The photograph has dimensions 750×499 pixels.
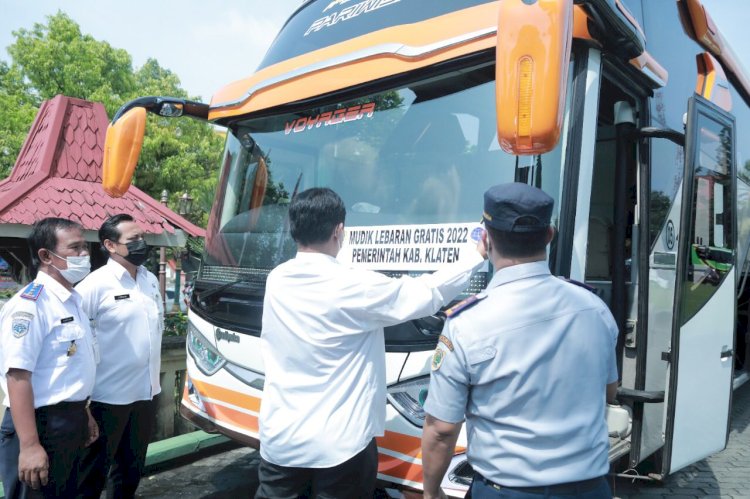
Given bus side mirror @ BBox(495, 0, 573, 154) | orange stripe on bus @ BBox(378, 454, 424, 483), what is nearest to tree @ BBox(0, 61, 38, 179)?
orange stripe on bus @ BBox(378, 454, 424, 483)

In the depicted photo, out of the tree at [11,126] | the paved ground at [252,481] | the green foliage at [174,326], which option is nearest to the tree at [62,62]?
the tree at [11,126]

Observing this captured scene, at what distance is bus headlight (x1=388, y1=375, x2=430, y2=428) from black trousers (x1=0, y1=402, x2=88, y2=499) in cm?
147

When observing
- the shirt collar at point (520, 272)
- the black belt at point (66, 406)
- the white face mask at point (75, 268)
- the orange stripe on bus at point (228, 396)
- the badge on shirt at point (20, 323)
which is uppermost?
the shirt collar at point (520, 272)

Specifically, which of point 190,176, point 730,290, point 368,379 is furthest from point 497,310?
point 190,176

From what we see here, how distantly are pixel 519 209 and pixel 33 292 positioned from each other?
216 cm

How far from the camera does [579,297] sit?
1774 mm

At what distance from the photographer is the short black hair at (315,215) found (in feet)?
7.34

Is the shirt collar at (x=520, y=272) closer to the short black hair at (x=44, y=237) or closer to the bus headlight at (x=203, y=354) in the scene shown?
the bus headlight at (x=203, y=354)

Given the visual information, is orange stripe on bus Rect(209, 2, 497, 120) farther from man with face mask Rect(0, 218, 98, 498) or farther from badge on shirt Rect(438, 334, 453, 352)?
badge on shirt Rect(438, 334, 453, 352)

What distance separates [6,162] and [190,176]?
19.5 ft

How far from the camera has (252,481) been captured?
4.25m

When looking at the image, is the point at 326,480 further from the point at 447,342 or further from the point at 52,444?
the point at 52,444

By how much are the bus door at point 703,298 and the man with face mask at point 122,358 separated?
2.83m

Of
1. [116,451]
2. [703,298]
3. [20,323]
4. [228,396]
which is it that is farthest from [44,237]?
[703,298]
